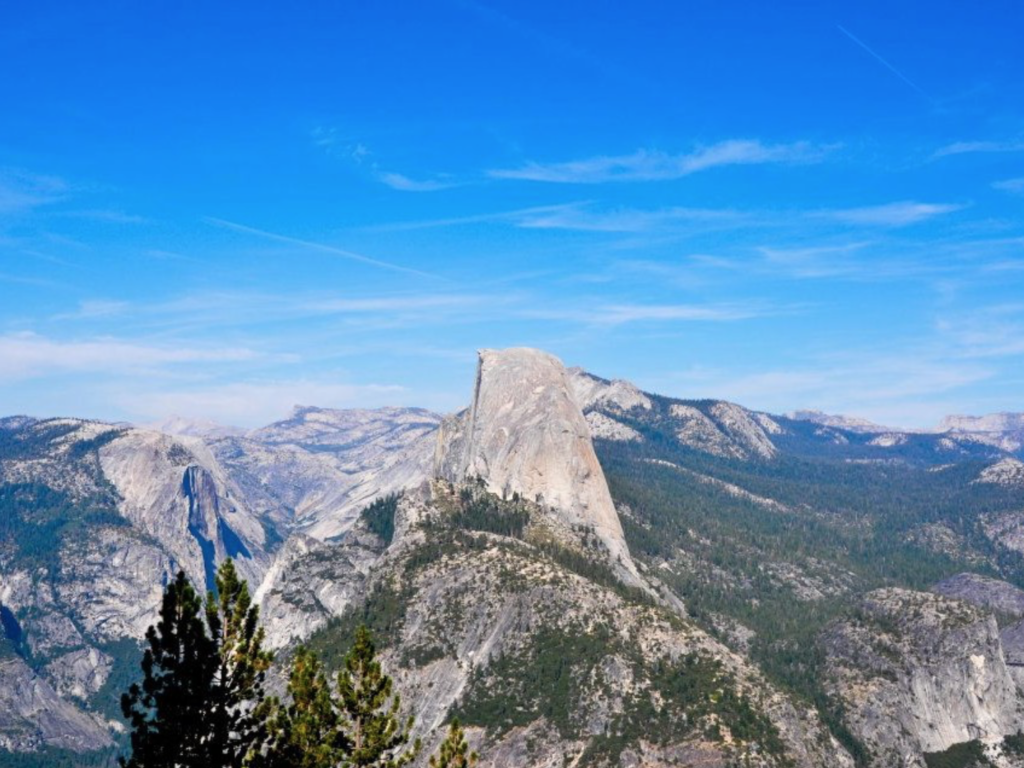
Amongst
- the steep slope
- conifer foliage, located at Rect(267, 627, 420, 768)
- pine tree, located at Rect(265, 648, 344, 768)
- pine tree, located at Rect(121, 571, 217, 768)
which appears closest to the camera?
pine tree, located at Rect(121, 571, 217, 768)

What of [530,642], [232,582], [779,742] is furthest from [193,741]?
[530,642]

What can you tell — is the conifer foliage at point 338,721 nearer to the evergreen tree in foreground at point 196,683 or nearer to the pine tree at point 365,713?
the pine tree at point 365,713

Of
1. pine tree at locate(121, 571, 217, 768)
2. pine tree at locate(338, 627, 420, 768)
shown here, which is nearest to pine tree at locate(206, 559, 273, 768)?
pine tree at locate(121, 571, 217, 768)

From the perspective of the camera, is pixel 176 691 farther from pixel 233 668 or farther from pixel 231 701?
pixel 233 668

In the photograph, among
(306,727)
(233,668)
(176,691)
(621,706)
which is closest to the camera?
(176,691)

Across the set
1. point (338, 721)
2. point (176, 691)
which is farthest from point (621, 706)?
point (176, 691)

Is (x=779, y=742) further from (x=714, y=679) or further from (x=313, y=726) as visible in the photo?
(x=313, y=726)

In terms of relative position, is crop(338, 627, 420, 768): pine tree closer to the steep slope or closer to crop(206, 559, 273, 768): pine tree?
crop(206, 559, 273, 768): pine tree
